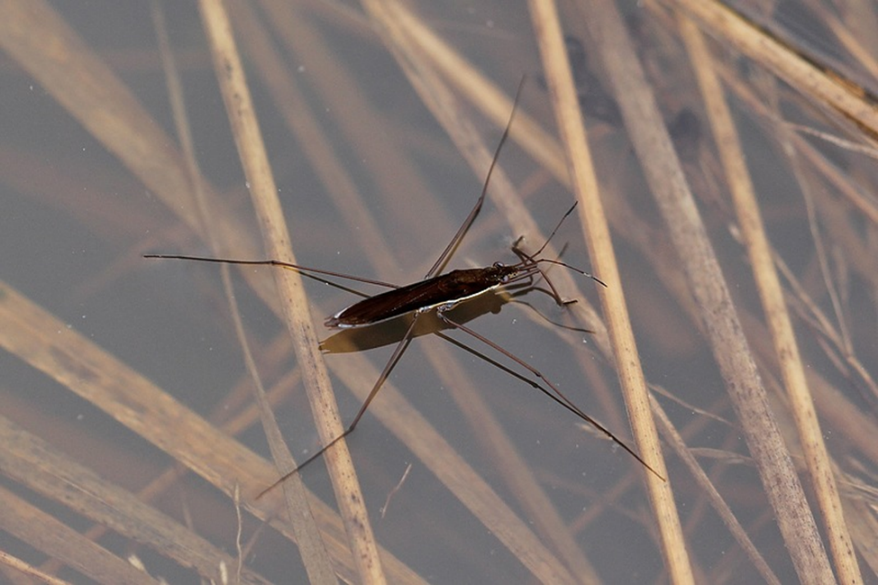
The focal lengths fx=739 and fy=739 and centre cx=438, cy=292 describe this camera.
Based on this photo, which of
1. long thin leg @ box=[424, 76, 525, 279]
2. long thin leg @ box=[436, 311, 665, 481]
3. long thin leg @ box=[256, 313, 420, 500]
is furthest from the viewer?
long thin leg @ box=[424, 76, 525, 279]

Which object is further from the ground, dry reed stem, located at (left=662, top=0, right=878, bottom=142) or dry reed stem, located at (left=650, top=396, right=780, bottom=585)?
dry reed stem, located at (left=662, top=0, right=878, bottom=142)

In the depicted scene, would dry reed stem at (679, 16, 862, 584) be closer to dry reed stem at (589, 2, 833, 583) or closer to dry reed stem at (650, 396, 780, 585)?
dry reed stem at (589, 2, 833, 583)

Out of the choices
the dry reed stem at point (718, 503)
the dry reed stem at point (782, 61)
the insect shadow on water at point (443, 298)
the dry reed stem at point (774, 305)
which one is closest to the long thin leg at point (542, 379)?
the insect shadow on water at point (443, 298)

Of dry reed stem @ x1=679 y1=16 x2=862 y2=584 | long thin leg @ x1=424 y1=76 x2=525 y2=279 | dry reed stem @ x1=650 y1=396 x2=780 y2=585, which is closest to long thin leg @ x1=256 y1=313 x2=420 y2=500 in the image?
long thin leg @ x1=424 y1=76 x2=525 y2=279

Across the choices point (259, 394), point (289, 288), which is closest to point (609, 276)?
point (289, 288)

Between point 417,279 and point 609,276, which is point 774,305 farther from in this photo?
point 417,279

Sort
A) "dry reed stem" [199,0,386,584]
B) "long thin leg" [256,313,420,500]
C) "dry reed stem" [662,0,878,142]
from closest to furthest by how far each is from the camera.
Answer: "dry reed stem" [199,0,386,584], "long thin leg" [256,313,420,500], "dry reed stem" [662,0,878,142]

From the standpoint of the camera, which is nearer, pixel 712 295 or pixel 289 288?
pixel 289 288

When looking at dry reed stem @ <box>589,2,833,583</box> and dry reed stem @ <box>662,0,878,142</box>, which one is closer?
dry reed stem @ <box>589,2,833,583</box>
